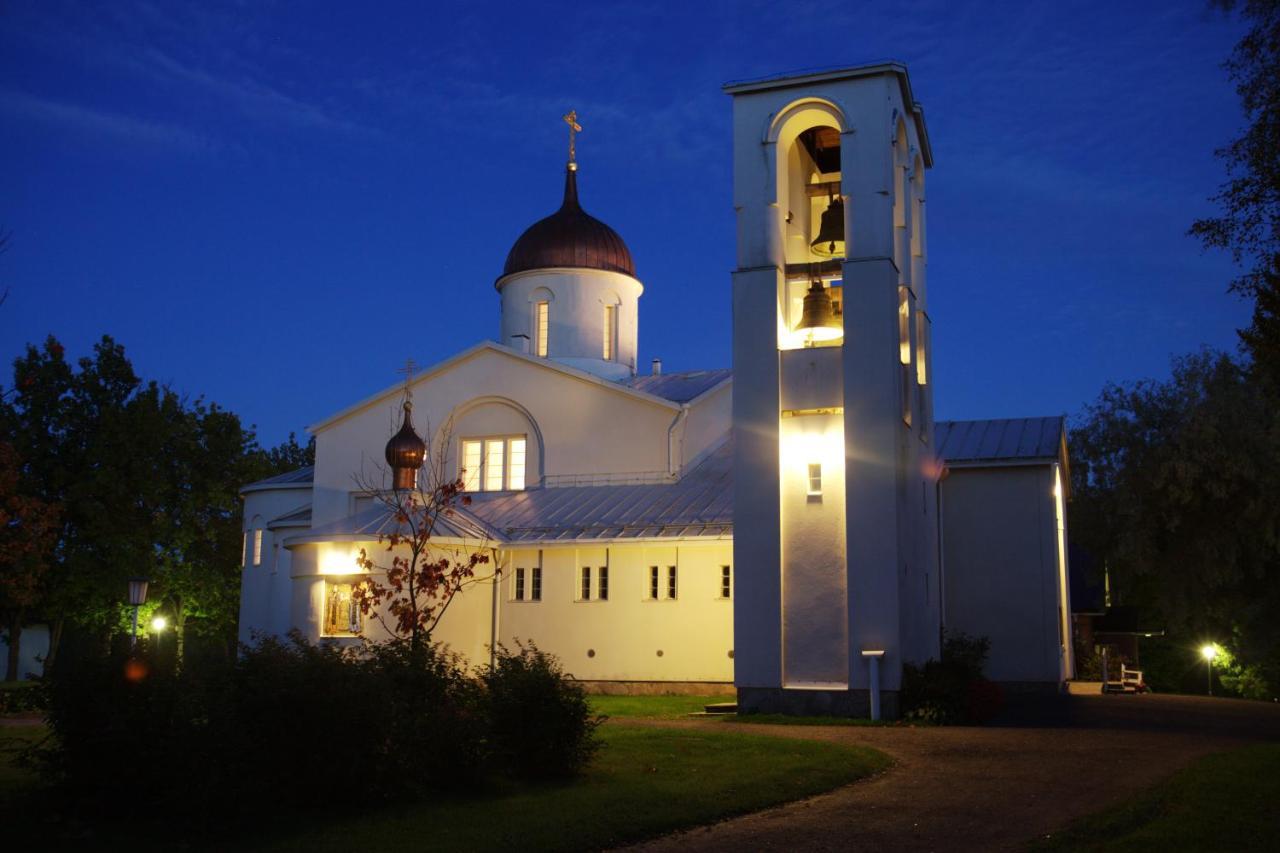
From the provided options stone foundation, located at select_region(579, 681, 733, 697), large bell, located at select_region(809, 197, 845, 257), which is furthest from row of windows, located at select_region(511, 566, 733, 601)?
large bell, located at select_region(809, 197, 845, 257)

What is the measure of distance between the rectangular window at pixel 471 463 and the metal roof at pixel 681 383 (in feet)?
14.9

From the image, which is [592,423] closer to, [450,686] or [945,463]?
[945,463]

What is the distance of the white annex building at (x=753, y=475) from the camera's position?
20.7 m

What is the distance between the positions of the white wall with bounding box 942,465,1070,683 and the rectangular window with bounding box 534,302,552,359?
44.6 ft

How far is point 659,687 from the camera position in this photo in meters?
27.7

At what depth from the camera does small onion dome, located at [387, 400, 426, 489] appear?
30.7m

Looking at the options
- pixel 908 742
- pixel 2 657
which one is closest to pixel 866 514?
pixel 908 742

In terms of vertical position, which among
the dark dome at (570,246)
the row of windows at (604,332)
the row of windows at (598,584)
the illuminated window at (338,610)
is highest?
the dark dome at (570,246)

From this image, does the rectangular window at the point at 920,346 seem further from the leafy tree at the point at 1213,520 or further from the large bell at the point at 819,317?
the leafy tree at the point at 1213,520

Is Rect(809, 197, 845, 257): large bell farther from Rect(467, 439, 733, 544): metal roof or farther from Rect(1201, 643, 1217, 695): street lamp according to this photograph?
Rect(1201, 643, 1217, 695): street lamp

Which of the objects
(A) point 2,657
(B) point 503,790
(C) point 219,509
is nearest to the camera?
(B) point 503,790

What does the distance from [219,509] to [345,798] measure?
37.2m

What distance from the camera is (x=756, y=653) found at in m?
20.8

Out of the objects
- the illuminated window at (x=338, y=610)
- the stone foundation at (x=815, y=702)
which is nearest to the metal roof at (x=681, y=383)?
the illuminated window at (x=338, y=610)
